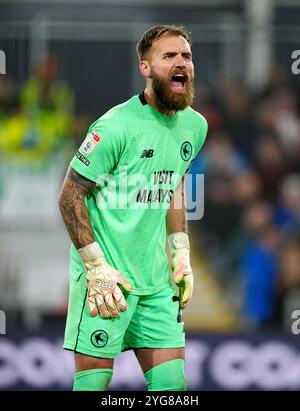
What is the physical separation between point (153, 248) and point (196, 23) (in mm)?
5647

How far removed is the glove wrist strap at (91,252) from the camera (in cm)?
627

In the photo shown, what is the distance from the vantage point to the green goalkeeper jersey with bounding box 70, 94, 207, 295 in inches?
251

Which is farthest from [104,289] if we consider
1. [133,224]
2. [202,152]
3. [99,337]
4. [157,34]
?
[202,152]

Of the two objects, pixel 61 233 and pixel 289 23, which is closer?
pixel 61 233

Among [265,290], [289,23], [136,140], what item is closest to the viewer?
[136,140]

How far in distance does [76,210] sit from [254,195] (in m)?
5.65

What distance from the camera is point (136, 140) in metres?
6.38

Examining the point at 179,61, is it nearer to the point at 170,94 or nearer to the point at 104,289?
the point at 170,94

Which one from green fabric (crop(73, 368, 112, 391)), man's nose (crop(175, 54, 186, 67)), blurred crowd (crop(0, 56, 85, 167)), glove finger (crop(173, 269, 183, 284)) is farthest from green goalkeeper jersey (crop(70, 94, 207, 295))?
blurred crowd (crop(0, 56, 85, 167))

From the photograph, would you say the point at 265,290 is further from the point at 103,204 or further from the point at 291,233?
the point at 103,204

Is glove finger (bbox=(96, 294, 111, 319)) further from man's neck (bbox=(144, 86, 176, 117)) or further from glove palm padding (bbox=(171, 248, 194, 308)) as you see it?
man's neck (bbox=(144, 86, 176, 117))

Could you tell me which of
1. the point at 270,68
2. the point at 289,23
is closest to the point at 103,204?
the point at 270,68

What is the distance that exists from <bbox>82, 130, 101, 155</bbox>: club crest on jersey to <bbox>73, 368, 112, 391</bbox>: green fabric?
1.18 metres

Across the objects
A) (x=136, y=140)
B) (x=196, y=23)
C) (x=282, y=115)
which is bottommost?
(x=136, y=140)
